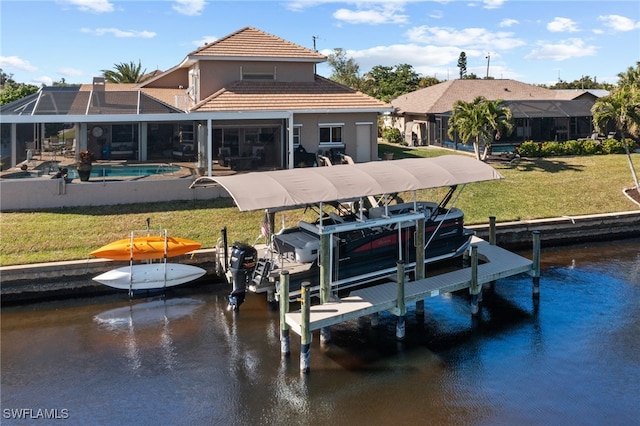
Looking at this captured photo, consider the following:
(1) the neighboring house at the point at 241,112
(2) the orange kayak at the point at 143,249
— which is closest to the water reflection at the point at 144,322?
(2) the orange kayak at the point at 143,249

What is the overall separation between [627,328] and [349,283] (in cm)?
776

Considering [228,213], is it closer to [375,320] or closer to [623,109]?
[375,320]

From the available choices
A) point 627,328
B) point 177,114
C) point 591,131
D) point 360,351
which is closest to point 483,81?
point 591,131

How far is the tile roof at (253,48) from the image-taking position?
2953cm

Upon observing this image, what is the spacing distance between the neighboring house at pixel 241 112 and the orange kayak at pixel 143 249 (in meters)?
7.16

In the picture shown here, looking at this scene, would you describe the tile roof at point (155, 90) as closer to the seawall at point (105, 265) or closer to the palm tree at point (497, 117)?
the seawall at point (105, 265)

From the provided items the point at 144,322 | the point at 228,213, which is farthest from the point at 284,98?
the point at 144,322

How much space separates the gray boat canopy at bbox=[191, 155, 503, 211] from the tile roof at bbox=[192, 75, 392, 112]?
11.9 metres

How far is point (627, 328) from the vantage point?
15320 mm

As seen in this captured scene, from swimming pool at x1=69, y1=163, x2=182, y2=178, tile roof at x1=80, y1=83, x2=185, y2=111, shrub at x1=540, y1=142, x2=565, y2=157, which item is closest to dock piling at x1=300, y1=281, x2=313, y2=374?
swimming pool at x1=69, y1=163, x2=182, y2=178

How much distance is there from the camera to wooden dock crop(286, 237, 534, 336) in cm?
1355

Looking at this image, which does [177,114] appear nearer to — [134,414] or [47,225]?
[47,225]

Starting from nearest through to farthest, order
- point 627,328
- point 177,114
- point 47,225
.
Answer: point 627,328 < point 47,225 < point 177,114

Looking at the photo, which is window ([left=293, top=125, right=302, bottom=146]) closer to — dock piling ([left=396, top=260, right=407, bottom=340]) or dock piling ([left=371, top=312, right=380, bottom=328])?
dock piling ([left=371, top=312, right=380, bottom=328])
